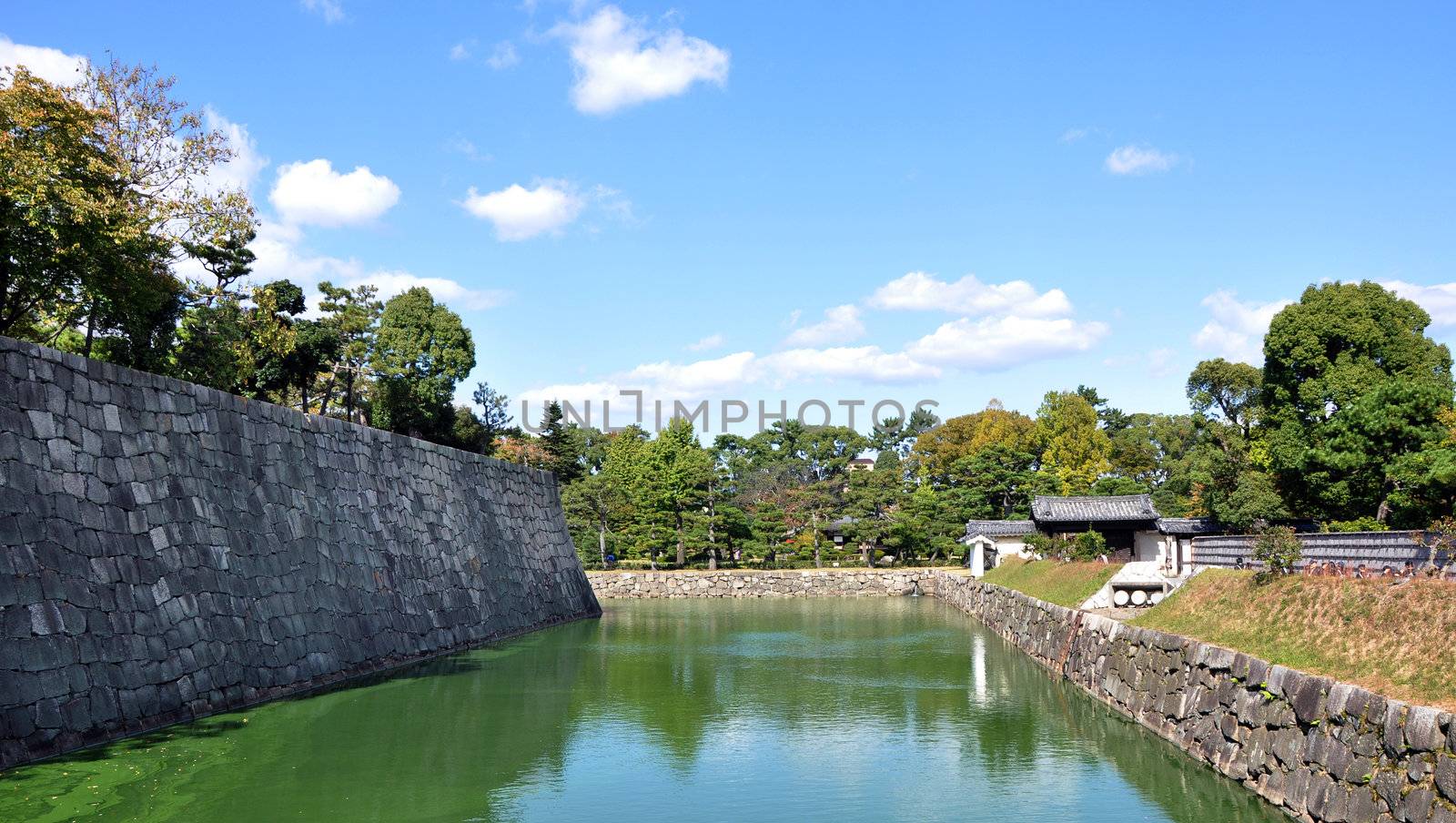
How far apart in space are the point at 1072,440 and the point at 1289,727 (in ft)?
156

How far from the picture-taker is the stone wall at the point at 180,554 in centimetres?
1009

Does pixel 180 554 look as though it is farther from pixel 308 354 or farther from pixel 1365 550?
pixel 308 354

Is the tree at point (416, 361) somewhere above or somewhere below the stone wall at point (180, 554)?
above

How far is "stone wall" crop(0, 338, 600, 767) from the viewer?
33.1ft

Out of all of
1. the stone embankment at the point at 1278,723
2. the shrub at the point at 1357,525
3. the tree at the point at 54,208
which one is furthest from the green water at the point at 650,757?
the shrub at the point at 1357,525

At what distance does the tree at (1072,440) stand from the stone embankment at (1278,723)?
118ft

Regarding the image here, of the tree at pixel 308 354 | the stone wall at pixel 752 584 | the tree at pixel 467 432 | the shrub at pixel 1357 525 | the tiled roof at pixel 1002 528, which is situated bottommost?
the stone wall at pixel 752 584

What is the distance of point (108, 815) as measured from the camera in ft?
27.6

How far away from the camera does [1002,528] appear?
135 ft

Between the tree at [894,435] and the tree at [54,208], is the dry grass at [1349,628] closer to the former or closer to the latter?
the tree at [54,208]

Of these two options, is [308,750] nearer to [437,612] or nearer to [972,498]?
[437,612]

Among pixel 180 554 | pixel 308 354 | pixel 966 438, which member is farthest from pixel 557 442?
pixel 180 554

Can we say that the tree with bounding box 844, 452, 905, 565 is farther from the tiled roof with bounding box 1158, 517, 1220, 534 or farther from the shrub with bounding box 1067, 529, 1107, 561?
the shrub with bounding box 1067, 529, 1107, 561

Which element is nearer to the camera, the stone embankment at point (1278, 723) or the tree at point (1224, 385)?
the stone embankment at point (1278, 723)
